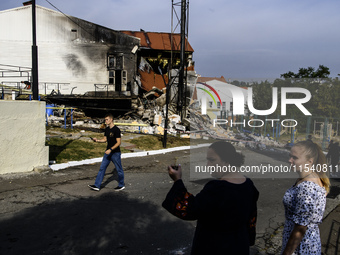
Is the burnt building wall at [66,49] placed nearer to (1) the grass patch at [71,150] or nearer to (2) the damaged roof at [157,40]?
(2) the damaged roof at [157,40]

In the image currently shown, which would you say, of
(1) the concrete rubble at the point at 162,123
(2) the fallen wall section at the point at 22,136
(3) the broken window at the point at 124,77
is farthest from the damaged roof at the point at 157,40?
(2) the fallen wall section at the point at 22,136

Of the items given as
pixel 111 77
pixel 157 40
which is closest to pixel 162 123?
pixel 111 77

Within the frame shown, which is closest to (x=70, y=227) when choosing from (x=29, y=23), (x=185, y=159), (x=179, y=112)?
(x=185, y=159)

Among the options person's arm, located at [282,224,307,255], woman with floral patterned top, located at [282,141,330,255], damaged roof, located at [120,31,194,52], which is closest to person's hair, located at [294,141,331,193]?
woman with floral patterned top, located at [282,141,330,255]

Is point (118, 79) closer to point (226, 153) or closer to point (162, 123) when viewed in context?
point (162, 123)

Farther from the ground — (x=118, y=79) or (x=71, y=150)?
(x=118, y=79)

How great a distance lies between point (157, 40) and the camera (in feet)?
104

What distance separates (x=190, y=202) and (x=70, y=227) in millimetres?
3360

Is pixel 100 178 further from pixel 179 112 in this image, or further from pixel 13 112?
pixel 179 112

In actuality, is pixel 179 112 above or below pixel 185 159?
above

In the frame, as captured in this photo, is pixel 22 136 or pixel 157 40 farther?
pixel 157 40

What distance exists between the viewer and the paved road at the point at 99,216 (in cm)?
442

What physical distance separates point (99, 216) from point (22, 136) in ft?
13.8

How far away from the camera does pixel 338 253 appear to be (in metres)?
4.61
